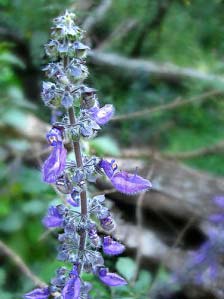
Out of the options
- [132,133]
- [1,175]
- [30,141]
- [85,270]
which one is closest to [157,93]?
[132,133]

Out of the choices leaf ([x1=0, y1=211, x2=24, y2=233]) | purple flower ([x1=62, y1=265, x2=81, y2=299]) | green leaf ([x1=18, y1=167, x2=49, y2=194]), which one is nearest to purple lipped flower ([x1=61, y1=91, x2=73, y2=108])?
purple flower ([x1=62, y1=265, x2=81, y2=299])

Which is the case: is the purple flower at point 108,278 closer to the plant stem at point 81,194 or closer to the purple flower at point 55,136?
the plant stem at point 81,194

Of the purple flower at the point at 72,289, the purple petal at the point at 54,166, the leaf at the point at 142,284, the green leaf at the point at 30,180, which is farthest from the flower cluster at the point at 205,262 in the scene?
the purple petal at the point at 54,166

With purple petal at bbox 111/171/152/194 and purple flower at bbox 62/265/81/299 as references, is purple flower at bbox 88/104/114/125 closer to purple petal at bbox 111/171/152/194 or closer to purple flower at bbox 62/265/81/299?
purple petal at bbox 111/171/152/194

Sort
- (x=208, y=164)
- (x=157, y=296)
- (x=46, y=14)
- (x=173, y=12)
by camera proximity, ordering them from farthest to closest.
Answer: (x=173, y=12) < (x=208, y=164) < (x=46, y=14) < (x=157, y=296)

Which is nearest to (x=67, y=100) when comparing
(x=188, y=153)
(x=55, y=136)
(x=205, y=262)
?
(x=55, y=136)

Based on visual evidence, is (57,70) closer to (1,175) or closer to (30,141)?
(1,175)
